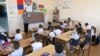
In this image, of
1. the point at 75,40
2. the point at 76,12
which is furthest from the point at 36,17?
the point at 75,40

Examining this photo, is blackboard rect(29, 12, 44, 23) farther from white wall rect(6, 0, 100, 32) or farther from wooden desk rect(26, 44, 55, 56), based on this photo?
wooden desk rect(26, 44, 55, 56)

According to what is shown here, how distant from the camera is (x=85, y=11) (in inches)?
354

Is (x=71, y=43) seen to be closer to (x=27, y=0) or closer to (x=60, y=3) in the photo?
(x=27, y=0)

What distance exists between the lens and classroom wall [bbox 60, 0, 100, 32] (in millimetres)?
8529

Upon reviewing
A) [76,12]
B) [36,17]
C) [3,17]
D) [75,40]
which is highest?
[76,12]

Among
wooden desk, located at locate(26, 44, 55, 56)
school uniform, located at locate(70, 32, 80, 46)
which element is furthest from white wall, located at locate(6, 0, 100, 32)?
wooden desk, located at locate(26, 44, 55, 56)

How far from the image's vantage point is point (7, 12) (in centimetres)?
807

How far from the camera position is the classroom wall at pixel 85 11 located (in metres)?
8.53

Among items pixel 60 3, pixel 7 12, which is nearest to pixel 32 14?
pixel 7 12

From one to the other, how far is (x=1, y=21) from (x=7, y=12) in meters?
0.57

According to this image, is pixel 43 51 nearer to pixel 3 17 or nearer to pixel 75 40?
pixel 75 40

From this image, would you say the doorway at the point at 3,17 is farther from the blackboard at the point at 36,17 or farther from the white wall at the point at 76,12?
the blackboard at the point at 36,17

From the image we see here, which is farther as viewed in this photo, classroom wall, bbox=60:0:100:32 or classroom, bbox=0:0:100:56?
classroom wall, bbox=60:0:100:32

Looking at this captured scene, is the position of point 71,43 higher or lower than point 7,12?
lower
